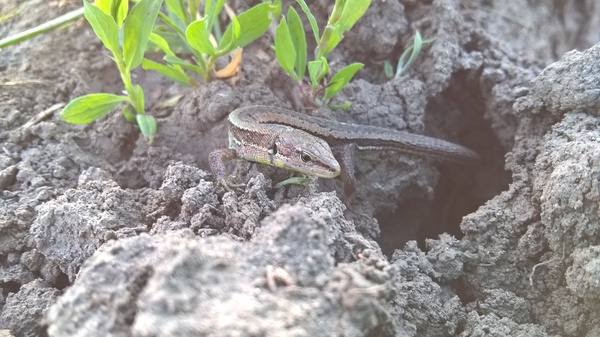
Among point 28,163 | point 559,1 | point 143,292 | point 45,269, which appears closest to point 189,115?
point 28,163

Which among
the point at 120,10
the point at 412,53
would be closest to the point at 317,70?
the point at 412,53

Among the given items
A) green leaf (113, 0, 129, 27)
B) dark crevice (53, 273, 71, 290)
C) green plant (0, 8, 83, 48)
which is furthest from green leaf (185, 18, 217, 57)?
dark crevice (53, 273, 71, 290)

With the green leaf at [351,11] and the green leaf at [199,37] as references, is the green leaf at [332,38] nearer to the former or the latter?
the green leaf at [351,11]

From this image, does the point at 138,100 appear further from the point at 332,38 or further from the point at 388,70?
the point at 388,70

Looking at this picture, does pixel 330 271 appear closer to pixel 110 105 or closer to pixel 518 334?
pixel 518 334

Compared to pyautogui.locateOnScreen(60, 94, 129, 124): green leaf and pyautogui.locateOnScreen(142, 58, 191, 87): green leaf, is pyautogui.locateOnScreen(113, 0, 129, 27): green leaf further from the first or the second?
pyautogui.locateOnScreen(60, 94, 129, 124): green leaf

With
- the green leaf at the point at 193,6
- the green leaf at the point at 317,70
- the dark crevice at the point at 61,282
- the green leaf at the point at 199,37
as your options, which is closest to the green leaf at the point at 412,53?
the green leaf at the point at 317,70

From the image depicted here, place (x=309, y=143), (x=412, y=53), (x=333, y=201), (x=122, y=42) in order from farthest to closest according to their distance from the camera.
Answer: (x=412, y=53) < (x=309, y=143) < (x=122, y=42) < (x=333, y=201)
